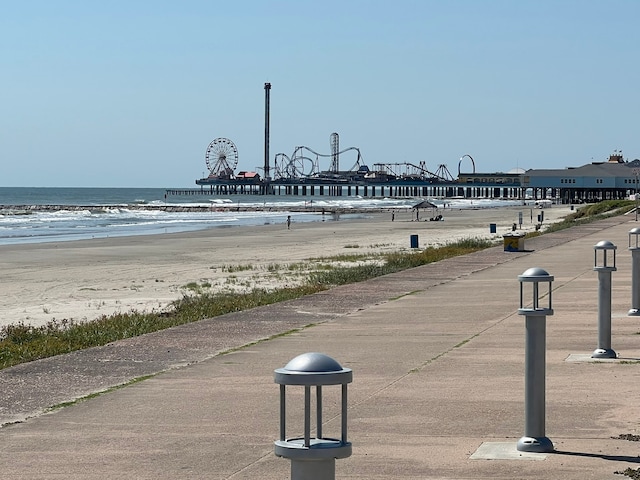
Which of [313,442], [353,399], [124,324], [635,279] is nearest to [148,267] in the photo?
[124,324]

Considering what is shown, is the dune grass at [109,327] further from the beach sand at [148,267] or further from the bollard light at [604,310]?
the bollard light at [604,310]

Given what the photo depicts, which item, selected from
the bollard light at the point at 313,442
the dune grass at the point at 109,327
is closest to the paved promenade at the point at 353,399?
the dune grass at the point at 109,327

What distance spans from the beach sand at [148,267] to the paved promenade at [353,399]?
713 centimetres

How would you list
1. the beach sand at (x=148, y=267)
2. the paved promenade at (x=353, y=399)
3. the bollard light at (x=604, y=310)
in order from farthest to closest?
1. the beach sand at (x=148, y=267)
2. the bollard light at (x=604, y=310)
3. the paved promenade at (x=353, y=399)

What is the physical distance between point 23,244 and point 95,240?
4.00m

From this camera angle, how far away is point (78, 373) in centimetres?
979

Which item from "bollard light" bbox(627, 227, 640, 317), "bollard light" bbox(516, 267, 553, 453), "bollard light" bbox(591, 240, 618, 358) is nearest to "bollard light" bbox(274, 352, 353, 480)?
"bollard light" bbox(516, 267, 553, 453)

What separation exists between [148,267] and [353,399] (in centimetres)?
2404

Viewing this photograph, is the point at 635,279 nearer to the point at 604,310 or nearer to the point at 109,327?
the point at 604,310

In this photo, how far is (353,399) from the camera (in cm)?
862

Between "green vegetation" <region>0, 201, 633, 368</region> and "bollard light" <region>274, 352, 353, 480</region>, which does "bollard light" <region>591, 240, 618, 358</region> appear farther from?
"bollard light" <region>274, 352, 353, 480</region>

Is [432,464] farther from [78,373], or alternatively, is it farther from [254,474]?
[78,373]

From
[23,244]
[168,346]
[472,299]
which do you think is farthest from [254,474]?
[23,244]

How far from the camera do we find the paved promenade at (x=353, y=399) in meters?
6.61
